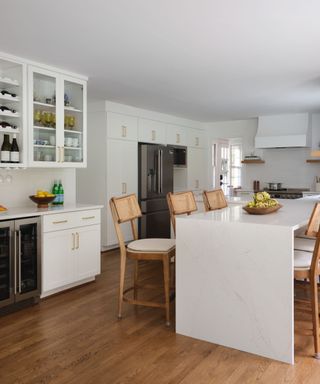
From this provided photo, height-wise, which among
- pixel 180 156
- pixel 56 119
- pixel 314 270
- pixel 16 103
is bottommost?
pixel 314 270

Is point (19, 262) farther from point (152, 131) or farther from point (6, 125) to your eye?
point (152, 131)

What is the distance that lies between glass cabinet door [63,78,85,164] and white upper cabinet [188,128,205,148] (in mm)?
3646

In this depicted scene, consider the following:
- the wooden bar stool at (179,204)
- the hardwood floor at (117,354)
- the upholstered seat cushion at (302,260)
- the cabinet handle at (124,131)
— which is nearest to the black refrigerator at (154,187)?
the cabinet handle at (124,131)

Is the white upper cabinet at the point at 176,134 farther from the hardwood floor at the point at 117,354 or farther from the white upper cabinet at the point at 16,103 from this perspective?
the hardwood floor at the point at 117,354

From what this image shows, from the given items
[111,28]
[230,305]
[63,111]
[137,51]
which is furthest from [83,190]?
[230,305]

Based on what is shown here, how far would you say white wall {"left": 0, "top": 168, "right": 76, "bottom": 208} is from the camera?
3875 mm

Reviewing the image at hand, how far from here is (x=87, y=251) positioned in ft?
13.2

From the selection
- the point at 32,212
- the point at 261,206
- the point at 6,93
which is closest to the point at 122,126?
the point at 6,93

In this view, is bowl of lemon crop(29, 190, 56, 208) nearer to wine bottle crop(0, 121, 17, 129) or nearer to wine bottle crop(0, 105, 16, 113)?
wine bottle crop(0, 121, 17, 129)

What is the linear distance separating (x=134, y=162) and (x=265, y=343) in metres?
4.14

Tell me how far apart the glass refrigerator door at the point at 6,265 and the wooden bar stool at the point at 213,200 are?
6.00ft

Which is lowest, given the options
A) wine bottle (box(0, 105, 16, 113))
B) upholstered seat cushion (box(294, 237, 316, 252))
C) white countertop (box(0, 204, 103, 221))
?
upholstered seat cushion (box(294, 237, 316, 252))

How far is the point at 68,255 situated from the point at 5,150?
121 centimetres

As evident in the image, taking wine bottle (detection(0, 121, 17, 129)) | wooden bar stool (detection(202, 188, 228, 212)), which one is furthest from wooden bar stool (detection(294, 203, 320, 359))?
wine bottle (detection(0, 121, 17, 129))
